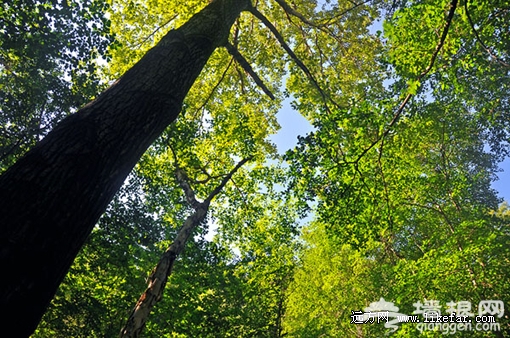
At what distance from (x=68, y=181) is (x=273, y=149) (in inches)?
522

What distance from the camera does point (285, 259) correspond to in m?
21.1

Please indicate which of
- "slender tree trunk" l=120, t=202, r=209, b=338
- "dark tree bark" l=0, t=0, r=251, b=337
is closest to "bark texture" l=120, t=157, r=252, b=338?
"slender tree trunk" l=120, t=202, r=209, b=338

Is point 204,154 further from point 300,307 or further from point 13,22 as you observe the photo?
point 300,307

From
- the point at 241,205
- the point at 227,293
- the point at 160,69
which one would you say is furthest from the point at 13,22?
the point at 227,293

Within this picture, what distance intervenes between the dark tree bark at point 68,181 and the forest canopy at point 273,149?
411 centimetres

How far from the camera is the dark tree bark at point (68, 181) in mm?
1634

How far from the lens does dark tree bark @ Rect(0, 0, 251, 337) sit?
163 centimetres

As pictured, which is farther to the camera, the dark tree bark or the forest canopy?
the forest canopy

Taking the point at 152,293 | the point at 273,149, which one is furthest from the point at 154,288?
the point at 273,149

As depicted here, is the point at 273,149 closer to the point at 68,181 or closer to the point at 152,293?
the point at 152,293

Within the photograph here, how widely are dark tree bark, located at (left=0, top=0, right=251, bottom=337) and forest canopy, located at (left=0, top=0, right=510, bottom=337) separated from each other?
411 centimetres

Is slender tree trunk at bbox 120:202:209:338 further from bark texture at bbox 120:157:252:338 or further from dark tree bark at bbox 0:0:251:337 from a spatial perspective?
dark tree bark at bbox 0:0:251:337

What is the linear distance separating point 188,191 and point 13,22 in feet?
23.0

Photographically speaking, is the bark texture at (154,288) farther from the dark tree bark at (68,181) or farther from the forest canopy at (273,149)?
the dark tree bark at (68,181)
